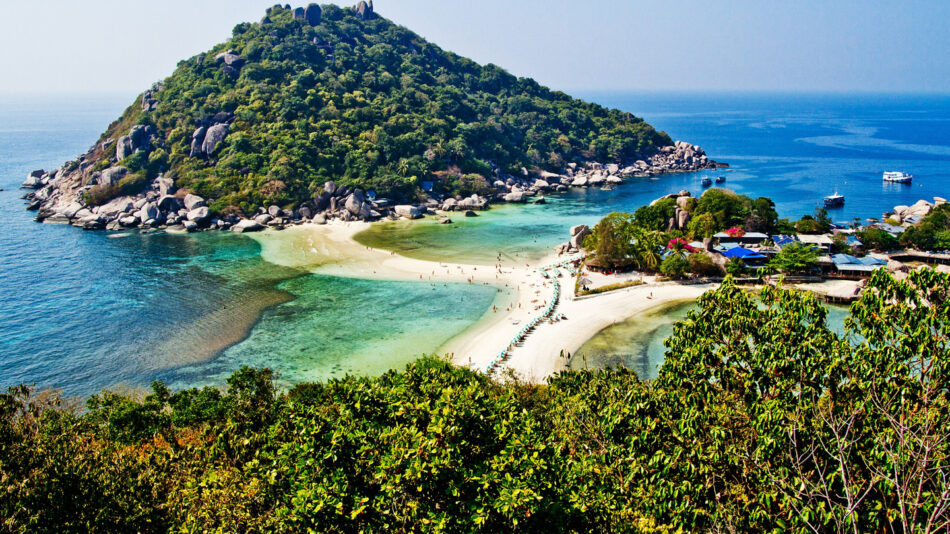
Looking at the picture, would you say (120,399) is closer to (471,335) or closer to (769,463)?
(471,335)

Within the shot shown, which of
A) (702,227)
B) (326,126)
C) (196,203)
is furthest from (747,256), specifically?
(326,126)

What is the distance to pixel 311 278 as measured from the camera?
4741 cm

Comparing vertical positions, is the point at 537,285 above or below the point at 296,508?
below

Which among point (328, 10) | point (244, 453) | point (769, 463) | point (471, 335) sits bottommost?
point (471, 335)

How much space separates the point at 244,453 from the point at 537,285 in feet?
106

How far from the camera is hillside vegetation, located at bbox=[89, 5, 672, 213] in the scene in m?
75.4

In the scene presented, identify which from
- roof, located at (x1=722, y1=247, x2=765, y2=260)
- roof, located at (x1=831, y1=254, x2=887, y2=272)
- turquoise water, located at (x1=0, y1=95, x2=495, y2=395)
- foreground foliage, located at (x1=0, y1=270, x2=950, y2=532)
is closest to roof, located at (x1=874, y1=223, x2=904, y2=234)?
roof, located at (x1=831, y1=254, x2=887, y2=272)

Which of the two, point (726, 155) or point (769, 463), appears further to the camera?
point (726, 155)

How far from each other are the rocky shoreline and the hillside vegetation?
1125 millimetres

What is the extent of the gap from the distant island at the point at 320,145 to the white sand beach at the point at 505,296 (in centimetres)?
1403

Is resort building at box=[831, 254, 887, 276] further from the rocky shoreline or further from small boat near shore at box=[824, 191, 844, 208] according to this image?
the rocky shoreline

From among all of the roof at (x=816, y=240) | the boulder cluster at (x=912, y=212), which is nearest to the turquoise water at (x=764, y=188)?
the boulder cluster at (x=912, y=212)

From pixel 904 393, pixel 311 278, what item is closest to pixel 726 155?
pixel 311 278

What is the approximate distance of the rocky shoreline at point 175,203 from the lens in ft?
218
